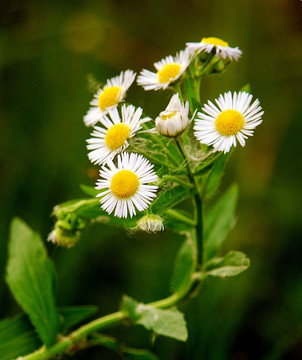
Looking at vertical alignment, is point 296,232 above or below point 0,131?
below

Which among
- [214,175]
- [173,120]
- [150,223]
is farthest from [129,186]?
[214,175]

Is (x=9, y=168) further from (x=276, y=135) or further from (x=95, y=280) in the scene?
(x=276, y=135)

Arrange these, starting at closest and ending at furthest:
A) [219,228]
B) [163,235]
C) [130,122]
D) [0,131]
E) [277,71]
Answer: [130,122] < [219,228] < [163,235] < [0,131] < [277,71]

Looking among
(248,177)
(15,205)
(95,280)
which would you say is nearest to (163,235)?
(95,280)

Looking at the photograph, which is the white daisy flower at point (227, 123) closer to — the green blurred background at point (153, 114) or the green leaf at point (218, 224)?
the green leaf at point (218, 224)

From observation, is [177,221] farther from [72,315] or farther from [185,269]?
[72,315]

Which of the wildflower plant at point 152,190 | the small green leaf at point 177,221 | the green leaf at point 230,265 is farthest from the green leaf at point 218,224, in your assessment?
the small green leaf at point 177,221
